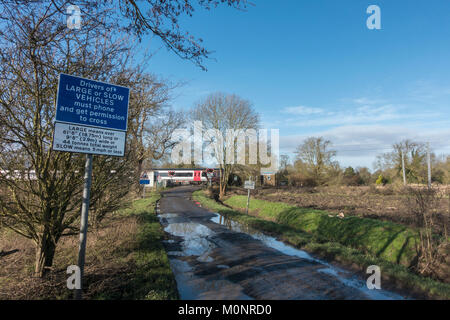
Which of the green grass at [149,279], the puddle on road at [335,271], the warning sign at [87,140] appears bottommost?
the puddle on road at [335,271]

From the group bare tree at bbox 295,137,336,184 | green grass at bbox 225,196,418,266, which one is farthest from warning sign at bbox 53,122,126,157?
bare tree at bbox 295,137,336,184

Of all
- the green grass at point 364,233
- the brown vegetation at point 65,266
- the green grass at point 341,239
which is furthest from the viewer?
the green grass at point 364,233

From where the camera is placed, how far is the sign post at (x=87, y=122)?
3461mm

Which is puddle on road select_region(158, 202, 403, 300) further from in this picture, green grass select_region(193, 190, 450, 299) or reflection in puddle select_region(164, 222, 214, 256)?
green grass select_region(193, 190, 450, 299)

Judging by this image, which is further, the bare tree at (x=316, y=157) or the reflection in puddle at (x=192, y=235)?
the bare tree at (x=316, y=157)

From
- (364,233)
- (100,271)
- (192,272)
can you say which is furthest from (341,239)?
(100,271)

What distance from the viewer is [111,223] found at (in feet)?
34.4

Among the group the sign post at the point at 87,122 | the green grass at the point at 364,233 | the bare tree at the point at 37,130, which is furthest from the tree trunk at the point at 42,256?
the green grass at the point at 364,233

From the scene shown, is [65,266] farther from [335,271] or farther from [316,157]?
[316,157]

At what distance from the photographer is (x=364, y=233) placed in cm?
945

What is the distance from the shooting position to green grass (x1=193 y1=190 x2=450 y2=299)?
564 cm

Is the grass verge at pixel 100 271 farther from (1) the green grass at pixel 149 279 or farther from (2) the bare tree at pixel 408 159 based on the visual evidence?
(2) the bare tree at pixel 408 159

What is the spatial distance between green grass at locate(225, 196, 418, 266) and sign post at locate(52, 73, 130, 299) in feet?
27.0

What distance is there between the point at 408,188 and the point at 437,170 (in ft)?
126
